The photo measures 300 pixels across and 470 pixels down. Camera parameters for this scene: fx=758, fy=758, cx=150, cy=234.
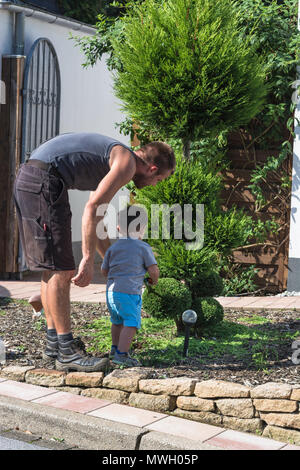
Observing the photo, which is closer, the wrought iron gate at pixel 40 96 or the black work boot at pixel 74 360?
the black work boot at pixel 74 360

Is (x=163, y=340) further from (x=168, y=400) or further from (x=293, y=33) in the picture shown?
(x=293, y=33)

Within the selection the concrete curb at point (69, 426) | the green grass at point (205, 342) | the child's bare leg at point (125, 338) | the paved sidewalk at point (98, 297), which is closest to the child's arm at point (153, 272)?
the child's bare leg at point (125, 338)

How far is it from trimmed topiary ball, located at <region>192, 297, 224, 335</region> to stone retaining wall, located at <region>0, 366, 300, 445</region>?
114 cm

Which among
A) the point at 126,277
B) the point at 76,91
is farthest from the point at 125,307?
the point at 76,91

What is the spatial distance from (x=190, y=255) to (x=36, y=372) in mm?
1476

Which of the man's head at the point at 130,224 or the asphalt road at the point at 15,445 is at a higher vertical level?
the man's head at the point at 130,224

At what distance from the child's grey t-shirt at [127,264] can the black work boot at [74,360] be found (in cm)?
49

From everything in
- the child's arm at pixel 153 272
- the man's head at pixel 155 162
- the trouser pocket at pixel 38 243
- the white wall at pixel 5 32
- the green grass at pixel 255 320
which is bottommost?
the green grass at pixel 255 320

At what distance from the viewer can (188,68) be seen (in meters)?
5.80

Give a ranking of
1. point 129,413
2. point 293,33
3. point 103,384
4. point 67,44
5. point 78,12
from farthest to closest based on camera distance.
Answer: point 78,12, point 67,44, point 293,33, point 103,384, point 129,413

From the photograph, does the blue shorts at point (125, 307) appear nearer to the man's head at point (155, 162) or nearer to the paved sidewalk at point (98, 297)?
the man's head at point (155, 162)

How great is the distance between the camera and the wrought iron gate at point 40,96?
850 cm

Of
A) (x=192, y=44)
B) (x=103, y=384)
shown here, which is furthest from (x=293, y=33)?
(x=103, y=384)
